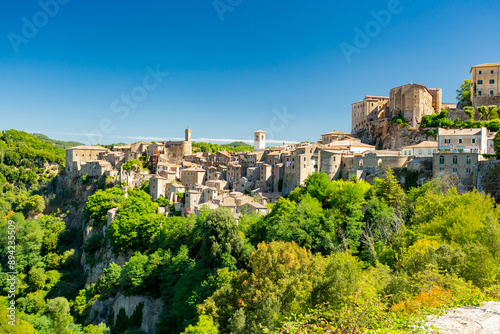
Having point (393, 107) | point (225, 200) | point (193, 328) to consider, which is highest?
point (393, 107)

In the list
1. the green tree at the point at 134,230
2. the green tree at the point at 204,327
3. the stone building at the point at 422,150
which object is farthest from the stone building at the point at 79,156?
the stone building at the point at 422,150

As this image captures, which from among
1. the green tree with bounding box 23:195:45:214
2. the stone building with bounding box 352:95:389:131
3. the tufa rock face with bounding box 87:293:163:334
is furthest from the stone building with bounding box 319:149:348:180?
the green tree with bounding box 23:195:45:214

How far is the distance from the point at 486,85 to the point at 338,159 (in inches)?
1023

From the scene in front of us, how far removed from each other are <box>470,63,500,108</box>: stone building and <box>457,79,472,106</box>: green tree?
6.27 ft

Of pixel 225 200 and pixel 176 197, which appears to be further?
pixel 176 197

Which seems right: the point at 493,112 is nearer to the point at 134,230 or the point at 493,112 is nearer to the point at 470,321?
the point at 470,321

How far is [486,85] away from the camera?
155 feet

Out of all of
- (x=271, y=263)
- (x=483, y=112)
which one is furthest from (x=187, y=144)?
(x=271, y=263)

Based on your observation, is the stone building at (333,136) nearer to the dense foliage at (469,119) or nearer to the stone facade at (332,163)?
the dense foliage at (469,119)

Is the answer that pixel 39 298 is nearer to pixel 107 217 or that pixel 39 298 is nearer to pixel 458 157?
pixel 107 217

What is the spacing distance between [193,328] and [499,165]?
26982 mm

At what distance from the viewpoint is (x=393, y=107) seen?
53.2 m

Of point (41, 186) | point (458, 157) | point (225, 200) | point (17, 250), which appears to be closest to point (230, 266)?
point (225, 200)

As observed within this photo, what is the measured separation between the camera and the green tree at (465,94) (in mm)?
50222
